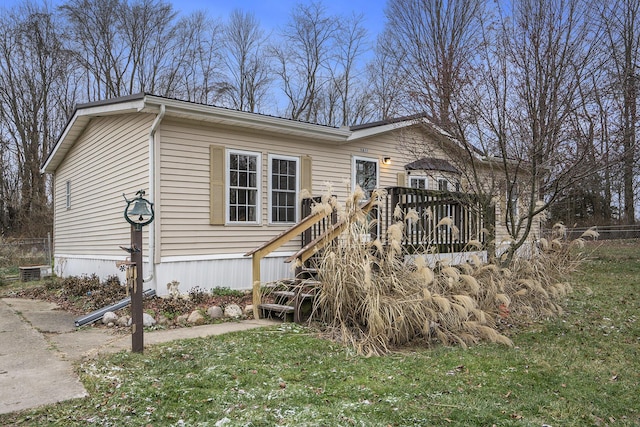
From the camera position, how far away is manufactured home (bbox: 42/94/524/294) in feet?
24.6

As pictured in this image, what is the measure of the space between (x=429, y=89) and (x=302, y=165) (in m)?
3.42

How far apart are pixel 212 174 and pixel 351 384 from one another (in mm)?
5404

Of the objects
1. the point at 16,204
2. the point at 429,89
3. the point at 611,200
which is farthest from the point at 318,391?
the point at 611,200

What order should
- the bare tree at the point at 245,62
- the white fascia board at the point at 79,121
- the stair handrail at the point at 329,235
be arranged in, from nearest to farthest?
the stair handrail at the point at 329,235 → the white fascia board at the point at 79,121 → the bare tree at the point at 245,62

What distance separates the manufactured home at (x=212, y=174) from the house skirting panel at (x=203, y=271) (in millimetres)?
18

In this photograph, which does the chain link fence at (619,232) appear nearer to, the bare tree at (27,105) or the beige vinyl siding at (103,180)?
the beige vinyl siding at (103,180)

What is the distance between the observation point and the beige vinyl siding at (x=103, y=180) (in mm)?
8062

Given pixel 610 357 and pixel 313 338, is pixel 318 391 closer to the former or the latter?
pixel 313 338

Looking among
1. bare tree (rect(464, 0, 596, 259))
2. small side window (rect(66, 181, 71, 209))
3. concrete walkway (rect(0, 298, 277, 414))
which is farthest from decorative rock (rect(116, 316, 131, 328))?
small side window (rect(66, 181, 71, 209))

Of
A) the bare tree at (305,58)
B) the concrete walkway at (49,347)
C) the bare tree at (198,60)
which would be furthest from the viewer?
the bare tree at (305,58)

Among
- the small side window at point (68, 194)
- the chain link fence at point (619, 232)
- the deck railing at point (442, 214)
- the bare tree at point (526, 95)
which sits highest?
the bare tree at point (526, 95)

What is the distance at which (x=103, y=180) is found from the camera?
962cm

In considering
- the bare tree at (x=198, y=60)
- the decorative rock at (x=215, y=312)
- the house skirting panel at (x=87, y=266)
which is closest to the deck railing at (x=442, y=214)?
the decorative rock at (x=215, y=312)

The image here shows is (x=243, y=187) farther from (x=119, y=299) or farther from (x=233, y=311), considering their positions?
(x=119, y=299)
